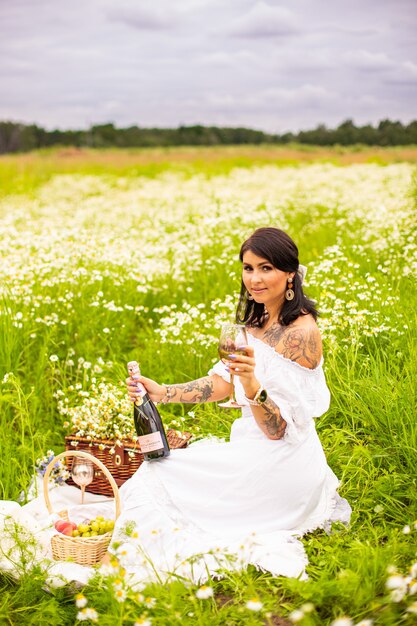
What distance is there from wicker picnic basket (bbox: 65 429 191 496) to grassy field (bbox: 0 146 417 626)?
1.05 ft

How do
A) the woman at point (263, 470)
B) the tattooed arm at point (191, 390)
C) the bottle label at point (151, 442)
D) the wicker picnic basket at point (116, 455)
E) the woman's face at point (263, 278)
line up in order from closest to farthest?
the woman at point (263, 470) → the woman's face at point (263, 278) → the bottle label at point (151, 442) → the tattooed arm at point (191, 390) → the wicker picnic basket at point (116, 455)

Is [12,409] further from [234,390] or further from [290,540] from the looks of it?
[290,540]

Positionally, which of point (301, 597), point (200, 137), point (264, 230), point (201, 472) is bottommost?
point (301, 597)

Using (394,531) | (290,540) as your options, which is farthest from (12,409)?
(394,531)

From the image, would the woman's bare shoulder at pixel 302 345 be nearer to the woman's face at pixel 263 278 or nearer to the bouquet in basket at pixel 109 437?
the woman's face at pixel 263 278

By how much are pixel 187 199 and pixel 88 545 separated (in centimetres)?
1048

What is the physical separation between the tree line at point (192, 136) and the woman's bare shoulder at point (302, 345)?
46.8ft

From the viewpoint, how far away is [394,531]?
3191mm

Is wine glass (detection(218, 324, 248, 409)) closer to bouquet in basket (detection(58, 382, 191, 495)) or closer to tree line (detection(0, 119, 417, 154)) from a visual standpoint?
bouquet in basket (detection(58, 382, 191, 495))

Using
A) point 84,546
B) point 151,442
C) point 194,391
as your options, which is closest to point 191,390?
→ point 194,391

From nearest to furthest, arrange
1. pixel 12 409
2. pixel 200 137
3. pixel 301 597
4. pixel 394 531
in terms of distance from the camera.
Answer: pixel 301 597
pixel 394 531
pixel 12 409
pixel 200 137

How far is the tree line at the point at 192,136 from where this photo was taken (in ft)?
65.1

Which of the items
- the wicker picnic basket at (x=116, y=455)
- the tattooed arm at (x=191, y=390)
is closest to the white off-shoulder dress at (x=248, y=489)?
the tattooed arm at (x=191, y=390)

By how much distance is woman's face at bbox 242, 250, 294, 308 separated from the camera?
3270 millimetres
